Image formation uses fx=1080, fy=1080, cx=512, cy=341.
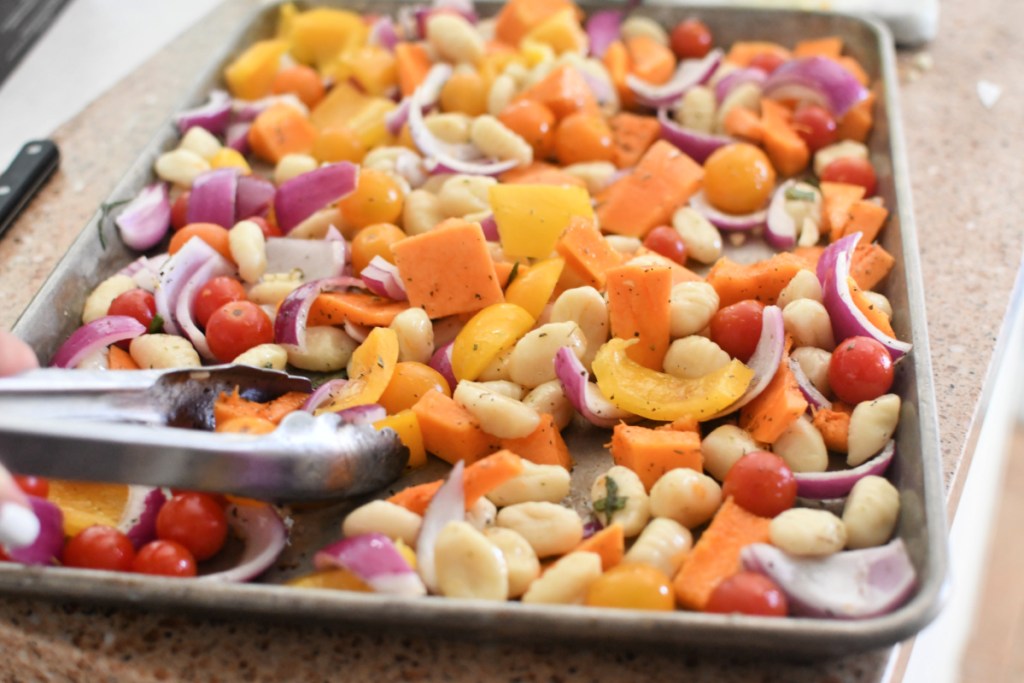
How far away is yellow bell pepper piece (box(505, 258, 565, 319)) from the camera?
1.23 m

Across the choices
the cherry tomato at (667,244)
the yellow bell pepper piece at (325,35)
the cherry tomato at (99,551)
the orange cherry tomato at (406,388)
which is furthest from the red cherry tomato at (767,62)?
the cherry tomato at (99,551)

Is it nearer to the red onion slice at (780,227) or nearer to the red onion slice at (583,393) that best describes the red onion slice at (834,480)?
the red onion slice at (583,393)

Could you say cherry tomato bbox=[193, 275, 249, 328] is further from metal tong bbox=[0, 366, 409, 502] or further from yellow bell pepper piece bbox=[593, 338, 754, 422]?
yellow bell pepper piece bbox=[593, 338, 754, 422]

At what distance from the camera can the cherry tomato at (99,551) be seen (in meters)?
0.97

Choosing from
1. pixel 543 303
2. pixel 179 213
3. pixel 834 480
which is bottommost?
pixel 834 480

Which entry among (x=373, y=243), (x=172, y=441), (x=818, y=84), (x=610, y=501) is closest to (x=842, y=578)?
(x=610, y=501)

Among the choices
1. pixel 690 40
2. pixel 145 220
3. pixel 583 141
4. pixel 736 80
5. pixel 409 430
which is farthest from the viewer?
pixel 690 40

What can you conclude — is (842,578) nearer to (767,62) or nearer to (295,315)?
(295,315)

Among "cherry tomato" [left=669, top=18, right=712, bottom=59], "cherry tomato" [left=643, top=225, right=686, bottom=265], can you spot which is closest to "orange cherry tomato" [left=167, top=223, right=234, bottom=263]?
→ "cherry tomato" [left=643, top=225, right=686, bottom=265]

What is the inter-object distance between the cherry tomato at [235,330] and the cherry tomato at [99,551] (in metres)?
0.31

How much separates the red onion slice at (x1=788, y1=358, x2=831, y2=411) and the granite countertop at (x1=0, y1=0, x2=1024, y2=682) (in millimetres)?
142

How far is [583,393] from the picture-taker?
112 cm

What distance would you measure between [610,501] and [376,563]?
0.24 metres

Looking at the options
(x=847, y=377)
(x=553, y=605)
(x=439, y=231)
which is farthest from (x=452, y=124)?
(x=553, y=605)
